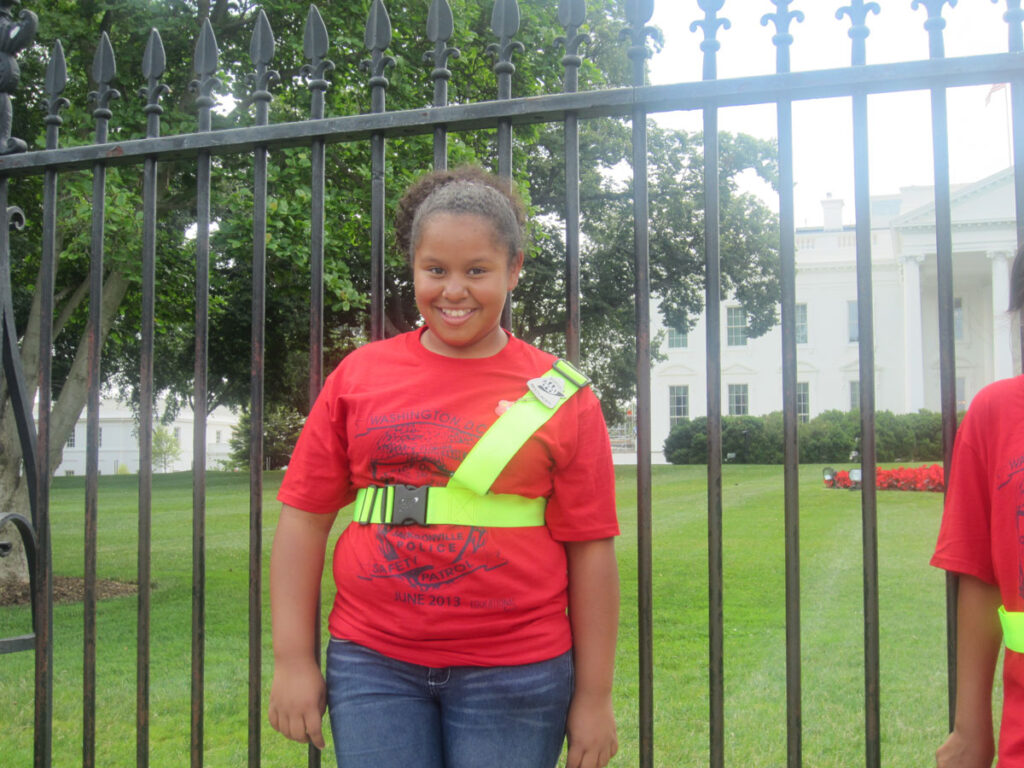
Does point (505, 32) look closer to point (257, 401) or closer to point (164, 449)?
point (257, 401)

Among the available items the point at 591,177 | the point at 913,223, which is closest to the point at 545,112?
the point at 591,177

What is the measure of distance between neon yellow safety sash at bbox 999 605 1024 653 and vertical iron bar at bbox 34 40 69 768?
2.43 metres

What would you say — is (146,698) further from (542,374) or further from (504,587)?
(542,374)

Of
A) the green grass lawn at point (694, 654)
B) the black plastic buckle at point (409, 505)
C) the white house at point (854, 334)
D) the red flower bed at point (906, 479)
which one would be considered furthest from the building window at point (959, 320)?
the black plastic buckle at point (409, 505)

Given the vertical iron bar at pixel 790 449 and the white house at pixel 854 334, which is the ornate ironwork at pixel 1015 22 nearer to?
the vertical iron bar at pixel 790 449

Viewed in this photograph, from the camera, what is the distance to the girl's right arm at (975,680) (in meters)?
1.70

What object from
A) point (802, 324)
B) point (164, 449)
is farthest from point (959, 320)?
point (164, 449)

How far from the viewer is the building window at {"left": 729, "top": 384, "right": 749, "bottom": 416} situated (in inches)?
1554

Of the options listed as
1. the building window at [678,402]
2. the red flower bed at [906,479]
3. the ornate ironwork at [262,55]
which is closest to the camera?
the ornate ironwork at [262,55]

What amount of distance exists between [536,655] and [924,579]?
7.08 m

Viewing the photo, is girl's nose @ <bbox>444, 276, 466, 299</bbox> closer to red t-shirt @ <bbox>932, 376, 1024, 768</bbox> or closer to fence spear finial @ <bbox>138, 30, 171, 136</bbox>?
red t-shirt @ <bbox>932, 376, 1024, 768</bbox>

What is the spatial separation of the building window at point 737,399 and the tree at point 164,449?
25765mm

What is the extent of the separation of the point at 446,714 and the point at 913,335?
36550 mm

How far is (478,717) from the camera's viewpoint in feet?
5.91
